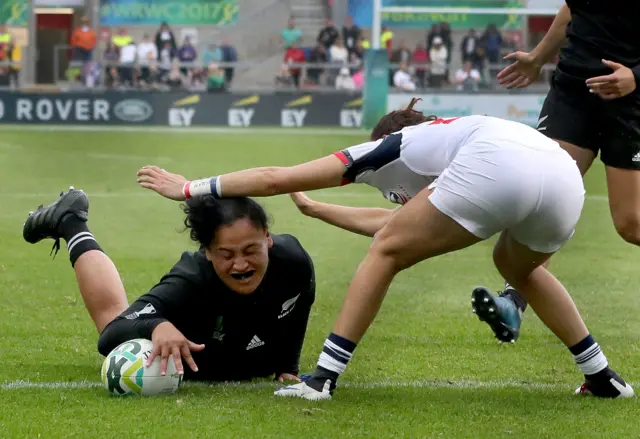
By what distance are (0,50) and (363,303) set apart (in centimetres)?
2981

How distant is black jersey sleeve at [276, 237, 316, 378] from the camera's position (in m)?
5.64

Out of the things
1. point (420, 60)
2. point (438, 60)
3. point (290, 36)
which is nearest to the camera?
point (438, 60)

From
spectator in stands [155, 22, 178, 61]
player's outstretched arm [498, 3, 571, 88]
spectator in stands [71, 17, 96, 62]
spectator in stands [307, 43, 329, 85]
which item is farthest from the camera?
spectator in stands [71, 17, 96, 62]

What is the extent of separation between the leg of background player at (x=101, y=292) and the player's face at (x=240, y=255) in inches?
31.9

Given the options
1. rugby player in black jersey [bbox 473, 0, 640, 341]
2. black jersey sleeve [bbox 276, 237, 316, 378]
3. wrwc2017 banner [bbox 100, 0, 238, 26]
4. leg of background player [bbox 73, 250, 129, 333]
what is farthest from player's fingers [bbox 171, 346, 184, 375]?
wrwc2017 banner [bbox 100, 0, 238, 26]

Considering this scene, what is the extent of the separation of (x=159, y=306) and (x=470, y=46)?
954 inches

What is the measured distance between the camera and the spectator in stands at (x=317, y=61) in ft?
104

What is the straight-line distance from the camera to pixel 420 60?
29422 mm

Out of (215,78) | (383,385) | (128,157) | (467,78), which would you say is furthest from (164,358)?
(215,78)

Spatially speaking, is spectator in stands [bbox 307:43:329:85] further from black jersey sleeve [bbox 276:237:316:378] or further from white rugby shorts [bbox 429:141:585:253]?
white rugby shorts [bbox 429:141:585:253]

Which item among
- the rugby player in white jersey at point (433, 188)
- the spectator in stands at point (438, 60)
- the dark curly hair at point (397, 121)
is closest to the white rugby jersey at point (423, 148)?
the rugby player in white jersey at point (433, 188)

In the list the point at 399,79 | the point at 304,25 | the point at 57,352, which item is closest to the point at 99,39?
the point at 304,25

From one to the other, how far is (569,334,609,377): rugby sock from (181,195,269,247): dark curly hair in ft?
4.97

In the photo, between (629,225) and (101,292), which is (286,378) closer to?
(101,292)
